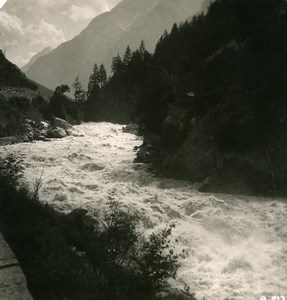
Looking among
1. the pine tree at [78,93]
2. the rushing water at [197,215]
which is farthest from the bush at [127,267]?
the pine tree at [78,93]

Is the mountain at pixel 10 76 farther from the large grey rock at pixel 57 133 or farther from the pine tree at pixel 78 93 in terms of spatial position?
the pine tree at pixel 78 93

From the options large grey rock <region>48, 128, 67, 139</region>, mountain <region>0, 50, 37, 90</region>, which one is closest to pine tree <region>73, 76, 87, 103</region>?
mountain <region>0, 50, 37, 90</region>

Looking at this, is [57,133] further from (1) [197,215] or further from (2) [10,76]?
(1) [197,215]

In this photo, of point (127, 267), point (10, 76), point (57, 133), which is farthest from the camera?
point (10, 76)

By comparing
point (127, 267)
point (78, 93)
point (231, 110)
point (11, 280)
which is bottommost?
point (127, 267)

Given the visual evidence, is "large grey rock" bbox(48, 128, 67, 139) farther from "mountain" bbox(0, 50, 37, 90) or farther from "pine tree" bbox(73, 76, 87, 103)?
"pine tree" bbox(73, 76, 87, 103)

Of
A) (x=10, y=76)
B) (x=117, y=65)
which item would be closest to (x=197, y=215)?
(x=10, y=76)

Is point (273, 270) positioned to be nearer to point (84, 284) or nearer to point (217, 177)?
point (84, 284)
